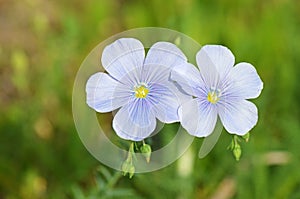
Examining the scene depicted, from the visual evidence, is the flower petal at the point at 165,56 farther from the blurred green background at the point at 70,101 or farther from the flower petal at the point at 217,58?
the blurred green background at the point at 70,101

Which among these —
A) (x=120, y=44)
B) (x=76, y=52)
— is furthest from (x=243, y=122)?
(x=76, y=52)

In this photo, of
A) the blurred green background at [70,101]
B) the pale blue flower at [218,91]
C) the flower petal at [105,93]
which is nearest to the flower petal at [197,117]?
the pale blue flower at [218,91]

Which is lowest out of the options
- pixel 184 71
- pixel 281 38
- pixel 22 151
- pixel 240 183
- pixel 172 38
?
pixel 22 151

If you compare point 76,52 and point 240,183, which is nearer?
point 240,183

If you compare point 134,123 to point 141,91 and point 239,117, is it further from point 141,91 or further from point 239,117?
point 239,117

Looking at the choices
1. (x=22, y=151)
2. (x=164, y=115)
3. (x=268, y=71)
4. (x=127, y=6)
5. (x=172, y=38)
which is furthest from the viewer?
(x=127, y=6)

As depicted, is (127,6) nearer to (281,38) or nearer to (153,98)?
(281,38)
